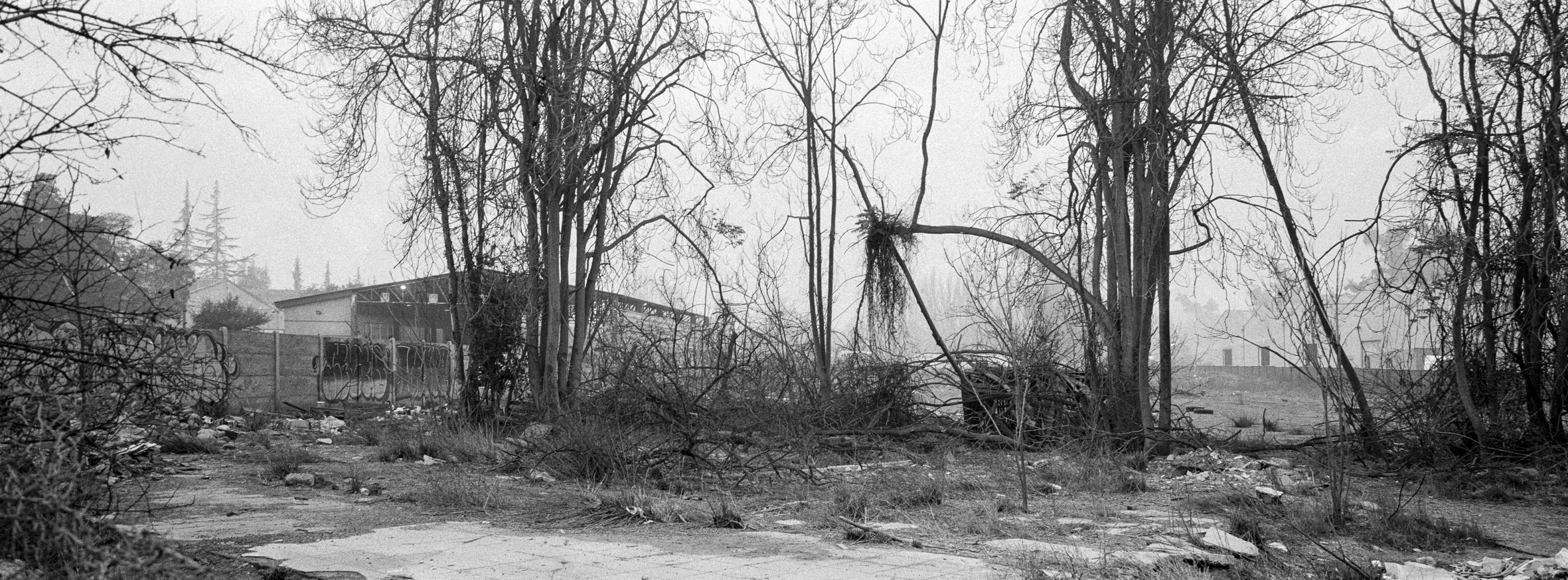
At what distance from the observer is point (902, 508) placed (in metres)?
7.52

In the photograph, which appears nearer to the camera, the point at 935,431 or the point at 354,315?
the point at 935,431

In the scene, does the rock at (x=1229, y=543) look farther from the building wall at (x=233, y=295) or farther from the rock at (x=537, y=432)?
the building wall at (x=233, y=295)

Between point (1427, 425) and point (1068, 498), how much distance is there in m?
4.17

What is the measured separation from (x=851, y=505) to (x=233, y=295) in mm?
50231

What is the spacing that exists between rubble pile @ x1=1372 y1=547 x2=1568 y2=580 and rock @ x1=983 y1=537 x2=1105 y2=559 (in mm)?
1373

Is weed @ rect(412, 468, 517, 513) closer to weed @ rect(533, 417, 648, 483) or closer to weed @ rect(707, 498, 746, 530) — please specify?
weed @ rect(533, 417, 648, 483)

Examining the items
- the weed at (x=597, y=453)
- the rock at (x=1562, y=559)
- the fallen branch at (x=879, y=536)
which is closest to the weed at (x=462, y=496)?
the weed at (x=597, y=453)

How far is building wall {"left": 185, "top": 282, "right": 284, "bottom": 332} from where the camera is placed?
43.7 meters

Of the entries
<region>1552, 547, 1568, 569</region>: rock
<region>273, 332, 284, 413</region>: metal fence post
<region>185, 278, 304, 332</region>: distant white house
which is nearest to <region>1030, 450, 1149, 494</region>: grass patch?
<region>1552, 547, 1568, 569</region>: rock

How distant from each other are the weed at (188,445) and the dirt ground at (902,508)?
1.08 metres

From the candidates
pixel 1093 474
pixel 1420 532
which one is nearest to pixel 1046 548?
pixel 1420 532

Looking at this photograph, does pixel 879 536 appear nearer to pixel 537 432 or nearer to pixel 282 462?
pixel 282 462

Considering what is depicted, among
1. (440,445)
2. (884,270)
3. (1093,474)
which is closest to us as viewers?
(1093,474)

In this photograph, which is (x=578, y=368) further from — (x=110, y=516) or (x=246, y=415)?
(x=110, y=516)
